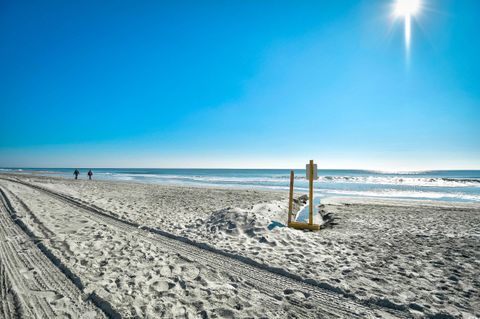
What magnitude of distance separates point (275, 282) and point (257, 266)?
66cm

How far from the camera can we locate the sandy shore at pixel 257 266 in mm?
3379

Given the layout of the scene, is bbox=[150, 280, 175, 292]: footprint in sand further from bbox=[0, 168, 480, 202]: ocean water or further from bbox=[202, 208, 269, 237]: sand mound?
bbox=[0, 168, 480, 202]: ocean water

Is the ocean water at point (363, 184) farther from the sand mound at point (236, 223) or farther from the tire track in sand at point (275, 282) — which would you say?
the tire track in sand at point (275, 282)

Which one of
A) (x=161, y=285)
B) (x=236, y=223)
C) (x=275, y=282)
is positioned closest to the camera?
(x=161, y=285)

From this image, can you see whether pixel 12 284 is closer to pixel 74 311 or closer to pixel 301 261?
pixel 74 311

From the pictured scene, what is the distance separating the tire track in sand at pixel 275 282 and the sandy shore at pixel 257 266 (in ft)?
0.06

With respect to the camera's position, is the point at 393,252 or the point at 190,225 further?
the point at 190,225

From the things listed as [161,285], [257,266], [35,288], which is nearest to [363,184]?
[257,266]

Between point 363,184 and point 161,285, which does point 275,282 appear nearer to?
point 161,285

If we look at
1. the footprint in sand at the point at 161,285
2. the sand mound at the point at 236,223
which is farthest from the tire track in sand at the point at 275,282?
the sand mound at the point at 236,223

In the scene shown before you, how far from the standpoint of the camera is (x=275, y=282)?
409 cm

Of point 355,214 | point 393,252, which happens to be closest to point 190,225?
point 393,252

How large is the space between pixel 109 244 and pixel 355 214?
10.2 metres

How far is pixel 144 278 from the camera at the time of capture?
13.2 ft
